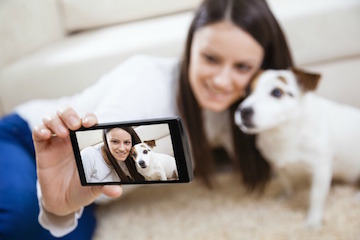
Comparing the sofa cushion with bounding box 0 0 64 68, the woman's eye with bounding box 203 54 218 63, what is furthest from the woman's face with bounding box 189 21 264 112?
the sofa cushion with bounding box 0 0 64 68

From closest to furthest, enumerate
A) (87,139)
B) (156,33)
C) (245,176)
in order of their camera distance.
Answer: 1. (87,139)
2. (156,33)
3. (245,176)

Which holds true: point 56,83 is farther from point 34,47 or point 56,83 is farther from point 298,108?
point 298,108

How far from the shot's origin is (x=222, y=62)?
23.7 inches

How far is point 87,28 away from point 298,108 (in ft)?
1.37

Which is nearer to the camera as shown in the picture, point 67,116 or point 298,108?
point 67,116

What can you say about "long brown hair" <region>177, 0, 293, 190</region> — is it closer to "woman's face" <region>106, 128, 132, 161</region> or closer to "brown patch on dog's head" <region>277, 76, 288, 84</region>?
"brown patch on dog's head" <region>277, 76, 288, 84</region>

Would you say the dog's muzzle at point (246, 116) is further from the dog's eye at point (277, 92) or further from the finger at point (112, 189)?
the finger at point (112, 189)

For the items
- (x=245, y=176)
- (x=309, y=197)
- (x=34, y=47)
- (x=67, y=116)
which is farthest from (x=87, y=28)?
(x=309, y=197)

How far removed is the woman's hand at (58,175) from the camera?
428 mm

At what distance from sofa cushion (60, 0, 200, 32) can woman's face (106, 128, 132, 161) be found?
0.35 meters

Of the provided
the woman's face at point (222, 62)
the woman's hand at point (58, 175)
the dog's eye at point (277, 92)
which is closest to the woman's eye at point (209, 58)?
the woman's face at point (222, 62)

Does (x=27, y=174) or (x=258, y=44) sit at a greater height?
(x=258, y=44)

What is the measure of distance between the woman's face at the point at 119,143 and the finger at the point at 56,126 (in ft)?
0.23

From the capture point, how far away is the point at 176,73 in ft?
2.29
